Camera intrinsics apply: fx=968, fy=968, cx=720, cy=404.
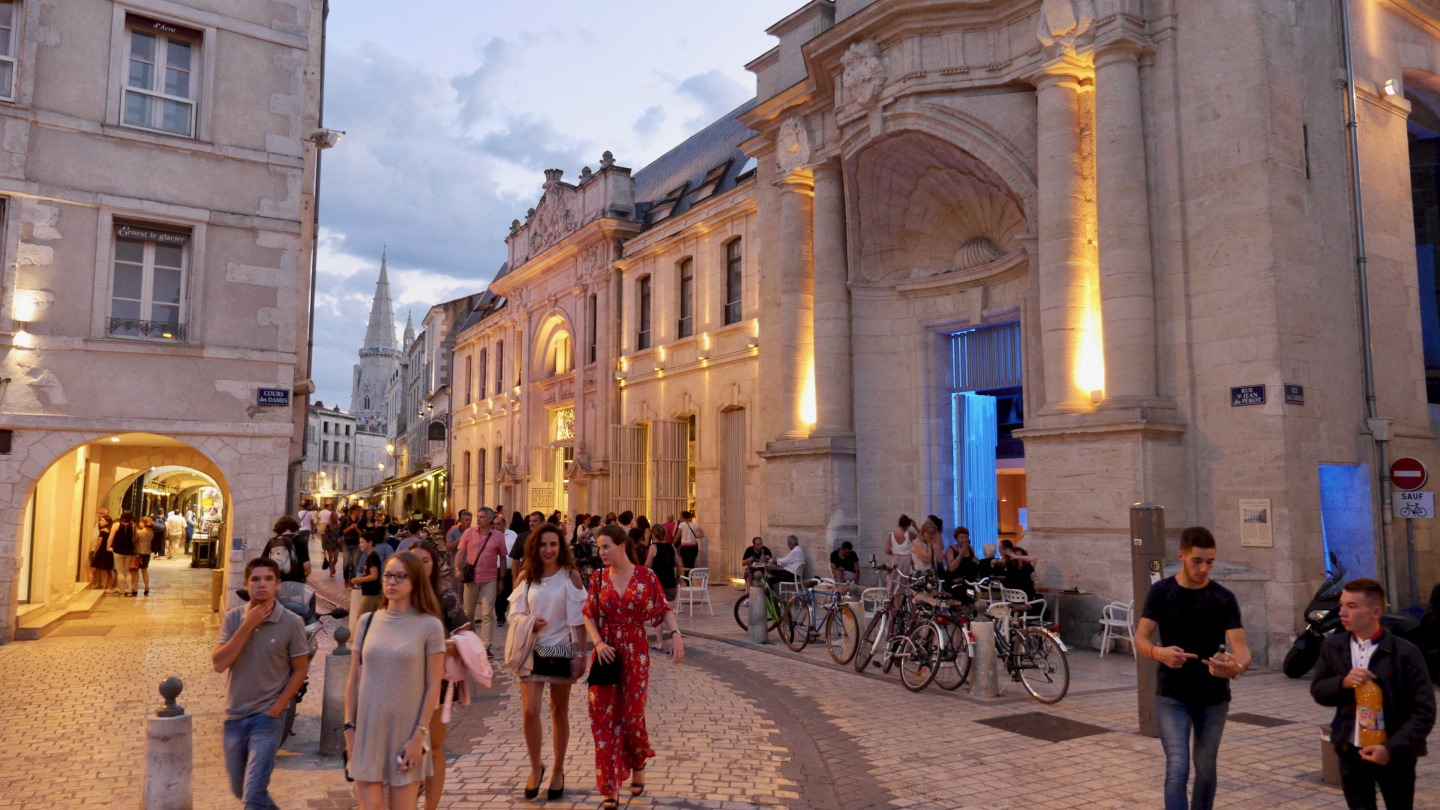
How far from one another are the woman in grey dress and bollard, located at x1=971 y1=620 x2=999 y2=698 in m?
6.35

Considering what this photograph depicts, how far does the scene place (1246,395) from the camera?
12.3 m

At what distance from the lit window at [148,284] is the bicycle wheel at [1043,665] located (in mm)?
11949

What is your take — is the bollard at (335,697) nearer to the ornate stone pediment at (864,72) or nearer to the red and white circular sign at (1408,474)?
the ornate stone pediment at (864,72)

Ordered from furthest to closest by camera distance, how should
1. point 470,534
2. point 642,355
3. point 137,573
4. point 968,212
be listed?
point 642,355 → point 137,573 → point 968,212 → point 470,534

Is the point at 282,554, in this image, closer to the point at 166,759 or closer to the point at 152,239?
the point at 166,759

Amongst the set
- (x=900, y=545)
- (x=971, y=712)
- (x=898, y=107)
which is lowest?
(x=971, y=712)

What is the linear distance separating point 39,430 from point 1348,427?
17.5m

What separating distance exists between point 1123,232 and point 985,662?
675 cm

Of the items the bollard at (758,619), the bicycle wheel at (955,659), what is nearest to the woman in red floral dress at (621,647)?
the bicycle wheel at (955,659)

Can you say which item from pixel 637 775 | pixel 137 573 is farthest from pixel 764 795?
pixel 137 573

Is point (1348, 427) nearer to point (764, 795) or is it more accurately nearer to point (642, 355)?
point (764, 795)

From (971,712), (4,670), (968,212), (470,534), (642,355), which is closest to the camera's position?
(971,712)

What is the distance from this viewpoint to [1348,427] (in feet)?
42.6

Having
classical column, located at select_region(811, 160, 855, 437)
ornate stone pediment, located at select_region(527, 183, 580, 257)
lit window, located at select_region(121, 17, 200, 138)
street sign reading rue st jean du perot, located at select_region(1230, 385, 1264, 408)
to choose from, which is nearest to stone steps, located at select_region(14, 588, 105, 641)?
lit window, located at select_region(121, 17, 200, 138)
